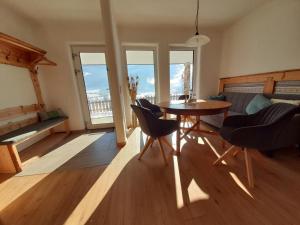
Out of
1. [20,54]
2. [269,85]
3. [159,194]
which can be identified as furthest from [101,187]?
[269,85]

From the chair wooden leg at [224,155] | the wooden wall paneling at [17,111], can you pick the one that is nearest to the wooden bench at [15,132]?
the wooden wall paneling at [17,111]

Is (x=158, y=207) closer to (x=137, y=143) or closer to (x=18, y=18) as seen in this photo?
(x=137, y=143)

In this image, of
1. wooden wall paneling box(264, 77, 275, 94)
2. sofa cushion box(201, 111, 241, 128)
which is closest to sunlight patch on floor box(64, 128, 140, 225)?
sofa cushion box(201, 111, 241, 128)

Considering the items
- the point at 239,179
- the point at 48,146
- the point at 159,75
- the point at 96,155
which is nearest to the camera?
the point at 239,179

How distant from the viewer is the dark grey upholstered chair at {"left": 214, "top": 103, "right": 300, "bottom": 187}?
123 cm

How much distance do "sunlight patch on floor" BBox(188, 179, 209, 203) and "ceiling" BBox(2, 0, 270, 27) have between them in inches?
111

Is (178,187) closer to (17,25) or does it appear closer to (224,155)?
(224,155)

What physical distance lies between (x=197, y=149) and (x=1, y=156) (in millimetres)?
2748

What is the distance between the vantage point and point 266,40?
246 centimetres

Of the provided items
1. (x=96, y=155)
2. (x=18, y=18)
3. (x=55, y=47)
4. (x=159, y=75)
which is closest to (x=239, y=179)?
(x=96, y=155)

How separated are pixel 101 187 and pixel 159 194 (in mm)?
642

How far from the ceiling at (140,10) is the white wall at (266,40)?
0.25m

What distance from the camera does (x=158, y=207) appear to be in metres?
1.14

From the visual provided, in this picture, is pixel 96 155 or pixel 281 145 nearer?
pixel 281 145
